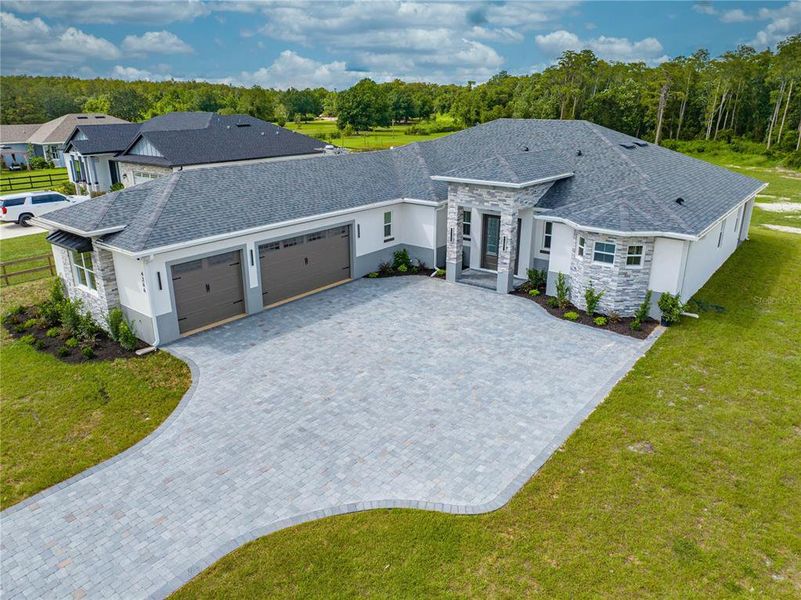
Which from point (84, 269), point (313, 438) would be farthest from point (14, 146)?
point (313, 438)

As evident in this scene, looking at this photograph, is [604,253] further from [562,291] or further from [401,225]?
[401,225]

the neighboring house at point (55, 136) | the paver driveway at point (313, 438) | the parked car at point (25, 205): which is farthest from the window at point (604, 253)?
the neighboring house at point (55, 136)

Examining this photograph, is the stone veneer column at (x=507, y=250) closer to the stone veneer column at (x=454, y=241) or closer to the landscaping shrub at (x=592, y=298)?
the stone veneer column at (x=454, y=241)

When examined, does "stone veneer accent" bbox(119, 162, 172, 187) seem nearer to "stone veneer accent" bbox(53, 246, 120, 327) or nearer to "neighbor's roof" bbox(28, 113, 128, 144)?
"stone veneer accent" bbox(53, 246, 120, 327)

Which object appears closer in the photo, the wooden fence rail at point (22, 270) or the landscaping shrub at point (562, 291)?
the landscaping shrub at point (562, 291)

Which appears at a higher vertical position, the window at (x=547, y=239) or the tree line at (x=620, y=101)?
the tree line at (x=620, y=101)

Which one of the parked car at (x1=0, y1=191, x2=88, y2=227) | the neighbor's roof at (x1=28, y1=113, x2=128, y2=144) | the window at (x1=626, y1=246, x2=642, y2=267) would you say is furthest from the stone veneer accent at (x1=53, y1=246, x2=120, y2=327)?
the neighbor's roof at (x1=28, y1=113, x2=128, y2=144)

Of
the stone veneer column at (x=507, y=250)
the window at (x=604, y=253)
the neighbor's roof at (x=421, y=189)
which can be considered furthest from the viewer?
the stone veneer column at (x=507, y=250)
